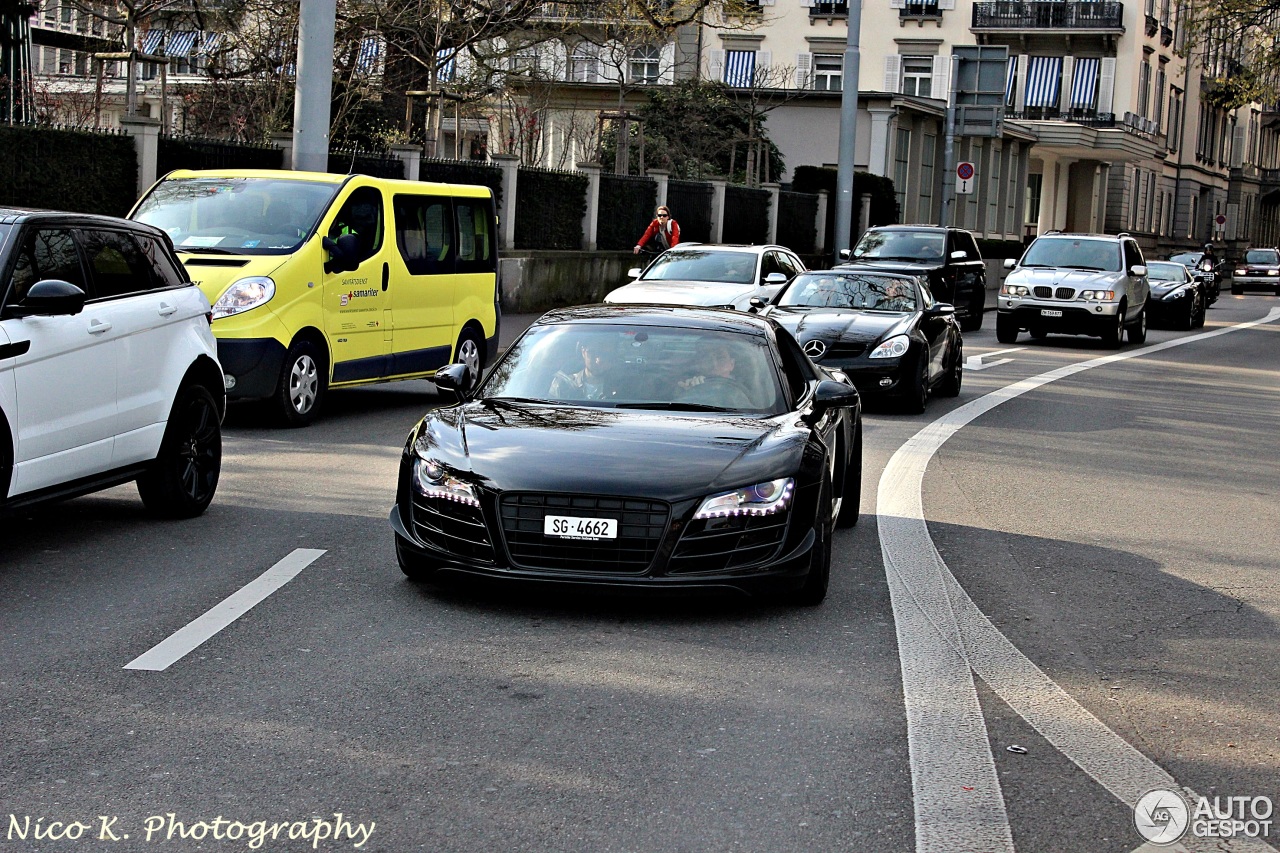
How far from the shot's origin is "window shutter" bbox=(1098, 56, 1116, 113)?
68062 millimetres

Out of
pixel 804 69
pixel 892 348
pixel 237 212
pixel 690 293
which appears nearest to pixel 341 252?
pixel 237 212

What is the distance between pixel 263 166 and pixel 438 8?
8.65 meters

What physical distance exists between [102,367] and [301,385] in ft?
17.2

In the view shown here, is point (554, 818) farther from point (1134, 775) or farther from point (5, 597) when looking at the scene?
point (5, 597)

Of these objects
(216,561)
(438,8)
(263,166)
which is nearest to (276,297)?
(216,561)

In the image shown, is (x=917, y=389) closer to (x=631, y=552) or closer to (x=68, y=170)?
(x=631, y=552)

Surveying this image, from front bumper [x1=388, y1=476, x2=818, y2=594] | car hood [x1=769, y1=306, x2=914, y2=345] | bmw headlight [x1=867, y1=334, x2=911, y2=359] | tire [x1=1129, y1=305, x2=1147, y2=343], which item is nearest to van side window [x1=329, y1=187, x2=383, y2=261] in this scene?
car hood [x1=769, y1=306, x2=914, y2=345]

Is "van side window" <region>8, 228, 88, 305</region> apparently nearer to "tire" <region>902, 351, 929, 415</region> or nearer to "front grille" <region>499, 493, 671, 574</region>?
"front grille" <region>499, 493, 671, 574</region>

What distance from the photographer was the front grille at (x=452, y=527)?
6824 mm

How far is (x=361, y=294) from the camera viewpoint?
1402 centimetres

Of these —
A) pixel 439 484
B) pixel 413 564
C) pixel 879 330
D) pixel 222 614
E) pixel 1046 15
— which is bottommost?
pixel 222 614

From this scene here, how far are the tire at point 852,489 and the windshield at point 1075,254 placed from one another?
64.7 ft

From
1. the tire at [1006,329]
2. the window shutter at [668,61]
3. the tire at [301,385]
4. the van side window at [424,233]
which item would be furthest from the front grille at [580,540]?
the window shutter at [668,61]

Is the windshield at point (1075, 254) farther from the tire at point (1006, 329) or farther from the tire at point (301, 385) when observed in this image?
the tire at point (301, 385)
